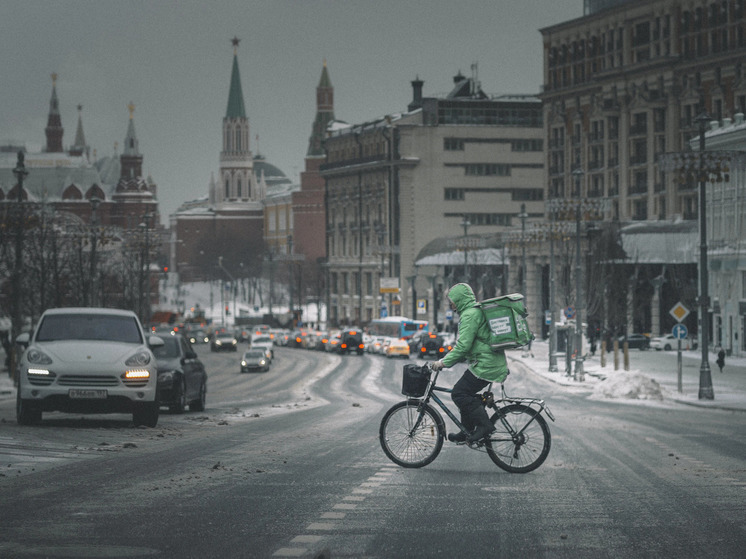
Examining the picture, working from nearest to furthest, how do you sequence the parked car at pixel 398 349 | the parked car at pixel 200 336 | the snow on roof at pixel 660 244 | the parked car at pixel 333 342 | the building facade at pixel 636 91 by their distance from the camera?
the parked car at pixel 398 349 < the snow on roof at pixel 660 244 < the parked car at pixel 333 342 < the building facade at pixel 636 91 < the parked car at pixel 200 336

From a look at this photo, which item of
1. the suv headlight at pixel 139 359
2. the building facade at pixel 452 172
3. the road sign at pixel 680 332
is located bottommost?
the road sign at pixel 680 332

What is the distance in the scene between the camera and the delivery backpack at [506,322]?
1322 centimetres

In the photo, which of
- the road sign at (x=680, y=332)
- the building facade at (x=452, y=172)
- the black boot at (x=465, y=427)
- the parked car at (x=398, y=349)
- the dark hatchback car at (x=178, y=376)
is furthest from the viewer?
the building facade at (x=452, y=172)

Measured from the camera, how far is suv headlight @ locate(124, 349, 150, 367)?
1983cm

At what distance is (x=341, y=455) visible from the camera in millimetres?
15414

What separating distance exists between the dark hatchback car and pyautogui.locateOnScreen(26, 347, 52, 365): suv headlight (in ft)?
16.7

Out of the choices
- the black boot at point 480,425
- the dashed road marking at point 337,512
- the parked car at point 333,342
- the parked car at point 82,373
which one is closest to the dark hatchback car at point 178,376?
the parked car at point 82,373

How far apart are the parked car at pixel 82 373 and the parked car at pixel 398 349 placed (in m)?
64.7

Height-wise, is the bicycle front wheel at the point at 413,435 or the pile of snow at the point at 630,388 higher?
the bicycle front wheel at the point at 413,435

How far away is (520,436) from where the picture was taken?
13.5 meters

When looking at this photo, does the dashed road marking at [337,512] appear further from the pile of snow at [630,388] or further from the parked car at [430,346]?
the parked car at [430,346]

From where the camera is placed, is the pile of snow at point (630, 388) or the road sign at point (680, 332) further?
the road sign at point (680, 332)

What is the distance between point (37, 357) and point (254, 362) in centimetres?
4974

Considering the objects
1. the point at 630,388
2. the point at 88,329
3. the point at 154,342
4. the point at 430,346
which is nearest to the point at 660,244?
the point at 430,346
